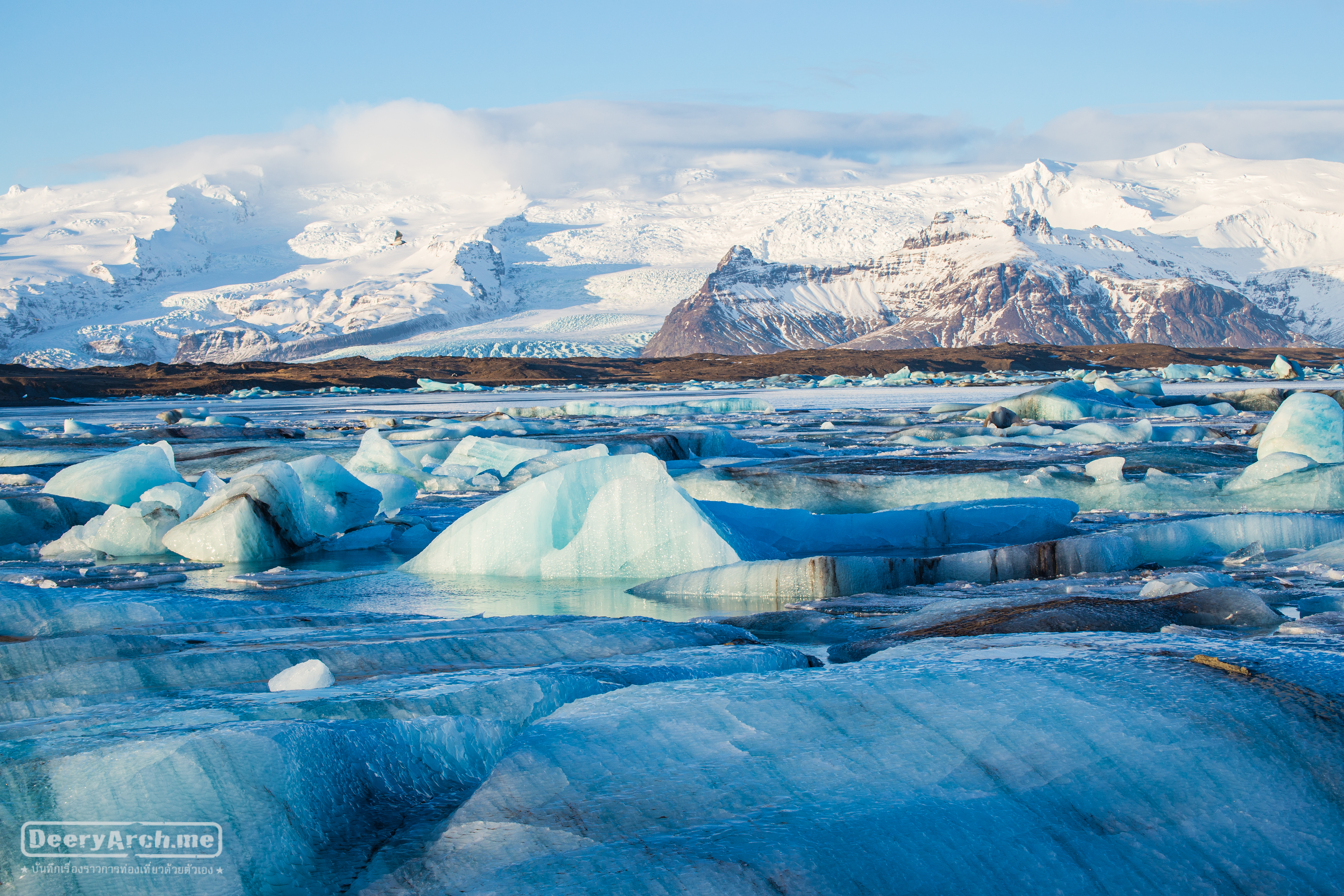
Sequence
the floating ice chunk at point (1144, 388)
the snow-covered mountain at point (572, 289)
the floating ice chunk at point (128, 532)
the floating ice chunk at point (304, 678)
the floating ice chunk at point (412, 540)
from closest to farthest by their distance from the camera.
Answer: the floating ice chunk at point (304, 678) → the floating ice chunk at point (128, 532) → the floating ice chunk at point (412, 540) → the floating ice chunk at point (1144, 388) → the snow-covered mountain at point (572, 289)

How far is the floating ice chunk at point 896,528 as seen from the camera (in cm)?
563

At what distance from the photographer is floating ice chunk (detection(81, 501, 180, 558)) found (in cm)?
588

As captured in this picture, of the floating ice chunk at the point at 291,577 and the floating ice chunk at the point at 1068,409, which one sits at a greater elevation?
the floating ice chunk at the point at 291,577

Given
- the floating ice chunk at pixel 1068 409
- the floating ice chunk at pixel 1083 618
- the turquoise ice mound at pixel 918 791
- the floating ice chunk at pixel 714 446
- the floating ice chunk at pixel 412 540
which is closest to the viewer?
the turquoise ice mound at pixel 918 791

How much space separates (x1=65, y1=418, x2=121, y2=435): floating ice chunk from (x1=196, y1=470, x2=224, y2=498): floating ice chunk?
11.1 meters

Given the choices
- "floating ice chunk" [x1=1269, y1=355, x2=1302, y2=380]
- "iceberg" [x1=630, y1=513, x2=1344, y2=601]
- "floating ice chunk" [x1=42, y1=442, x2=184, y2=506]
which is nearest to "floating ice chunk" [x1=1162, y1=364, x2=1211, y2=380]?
"floating ice chunk" [x1=1269, y1=355, x2=1302, y2=380]

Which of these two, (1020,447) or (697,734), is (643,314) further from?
(697,734)

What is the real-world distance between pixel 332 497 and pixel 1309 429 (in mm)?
7440

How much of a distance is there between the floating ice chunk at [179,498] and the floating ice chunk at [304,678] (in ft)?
13.6

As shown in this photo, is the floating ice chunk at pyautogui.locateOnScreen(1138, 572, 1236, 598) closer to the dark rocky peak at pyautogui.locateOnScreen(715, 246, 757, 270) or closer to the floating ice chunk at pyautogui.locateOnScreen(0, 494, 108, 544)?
the floating ice chunk at pyautogui.locateOnScreen(0, 494, 108, 544)

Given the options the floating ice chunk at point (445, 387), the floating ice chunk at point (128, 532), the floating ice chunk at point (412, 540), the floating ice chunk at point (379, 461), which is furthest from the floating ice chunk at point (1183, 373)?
the floating ice chunk at point (128, 532)

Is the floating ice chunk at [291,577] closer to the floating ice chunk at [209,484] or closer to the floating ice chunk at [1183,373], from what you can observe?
the floating ice chunk at [209,484]

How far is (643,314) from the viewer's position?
473ft

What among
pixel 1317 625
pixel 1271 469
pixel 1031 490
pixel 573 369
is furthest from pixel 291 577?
pixel 573 369
